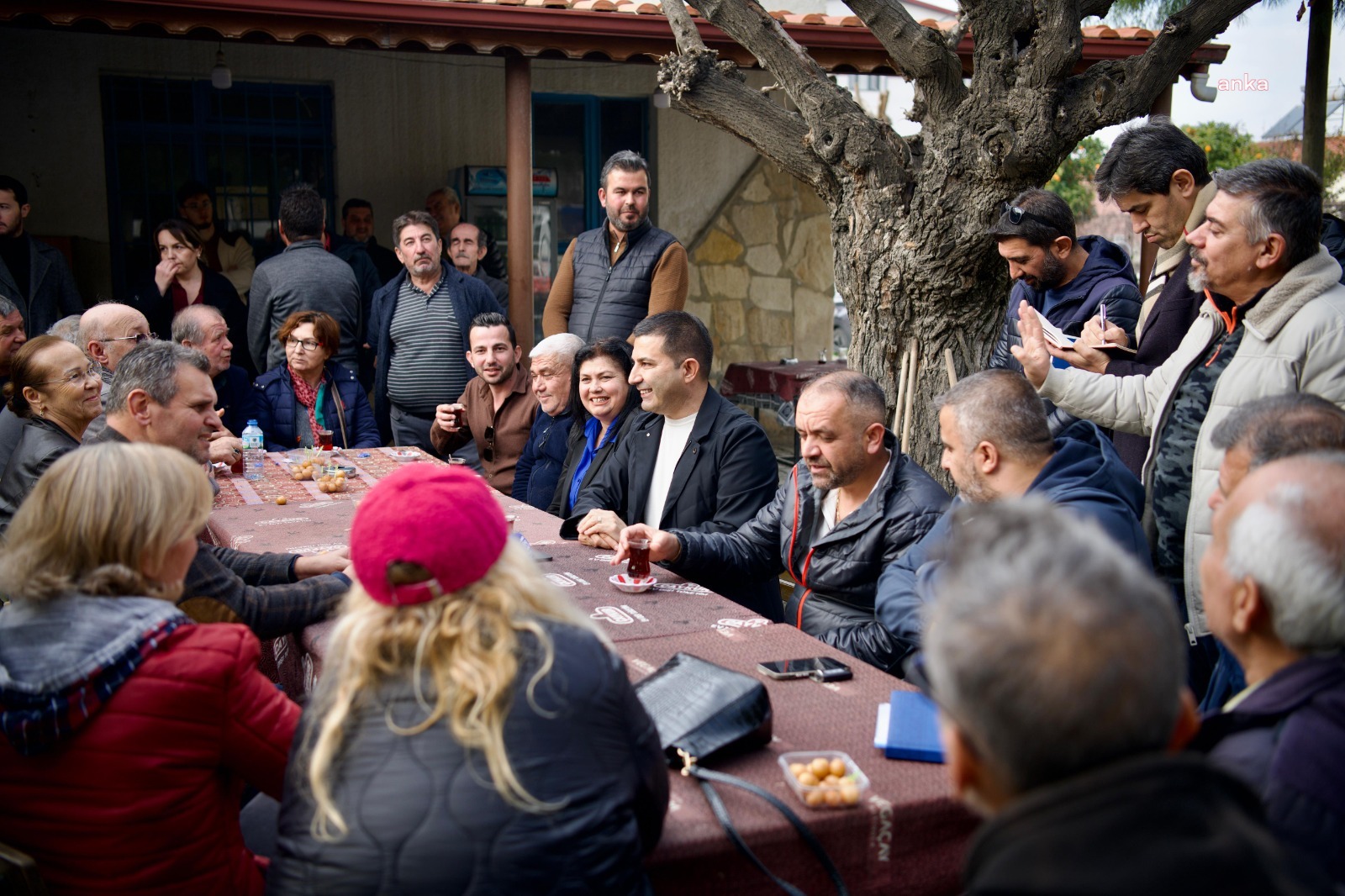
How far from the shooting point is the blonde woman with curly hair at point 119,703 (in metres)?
1.80

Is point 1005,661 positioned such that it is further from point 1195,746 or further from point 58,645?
point 58,645

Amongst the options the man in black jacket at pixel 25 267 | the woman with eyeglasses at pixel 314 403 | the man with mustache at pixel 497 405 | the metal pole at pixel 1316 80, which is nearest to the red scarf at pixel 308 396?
the woman with eyeglasses at pixel 314 403

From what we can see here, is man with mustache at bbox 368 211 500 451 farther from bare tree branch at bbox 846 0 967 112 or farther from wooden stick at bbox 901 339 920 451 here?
bare tree branch at bbox 846 0 967 112

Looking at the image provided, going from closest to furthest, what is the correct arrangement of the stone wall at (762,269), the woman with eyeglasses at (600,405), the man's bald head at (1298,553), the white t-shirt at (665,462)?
the man's bald head at (1298,553), the white t-shirt at (665,462), the woman with eyeglasses at (600,405), the stone wall at (762,269)

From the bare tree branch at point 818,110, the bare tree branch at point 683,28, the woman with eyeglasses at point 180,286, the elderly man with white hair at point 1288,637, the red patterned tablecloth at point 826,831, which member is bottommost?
the red patterned tablecloth at point 826,831

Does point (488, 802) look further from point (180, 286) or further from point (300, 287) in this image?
point (180, 286)

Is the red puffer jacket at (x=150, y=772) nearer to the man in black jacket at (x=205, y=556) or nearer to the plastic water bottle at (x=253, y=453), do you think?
the man in black jacket at (x=205, y=556)

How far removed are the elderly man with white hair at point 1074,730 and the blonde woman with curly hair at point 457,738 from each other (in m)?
0.61

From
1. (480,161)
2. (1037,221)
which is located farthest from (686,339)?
(480,161)

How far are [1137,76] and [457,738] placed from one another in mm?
3976

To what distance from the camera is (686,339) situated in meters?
A: 4.13

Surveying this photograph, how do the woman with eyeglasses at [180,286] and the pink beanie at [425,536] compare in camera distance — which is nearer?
the pink beanie at [425,536]

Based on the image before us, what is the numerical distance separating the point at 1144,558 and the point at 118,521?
2213mm

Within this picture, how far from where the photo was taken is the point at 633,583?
3.17 m
